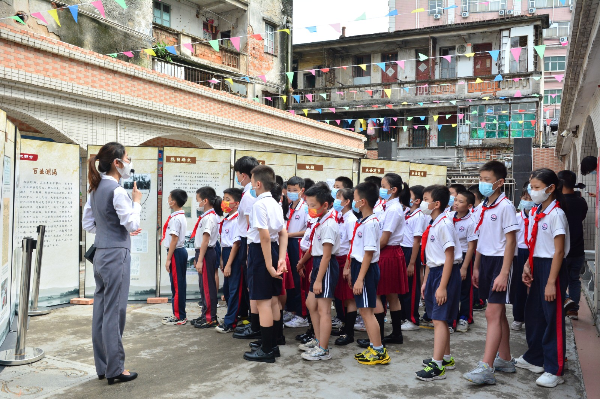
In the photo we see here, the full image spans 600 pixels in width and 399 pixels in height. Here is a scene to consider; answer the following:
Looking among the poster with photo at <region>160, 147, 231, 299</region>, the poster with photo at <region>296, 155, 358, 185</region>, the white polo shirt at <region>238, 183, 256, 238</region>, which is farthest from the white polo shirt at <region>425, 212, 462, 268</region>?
the poster with photo at <region>296, 155, 358, 185</region>

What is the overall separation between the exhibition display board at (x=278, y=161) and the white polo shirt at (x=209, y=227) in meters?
2.55

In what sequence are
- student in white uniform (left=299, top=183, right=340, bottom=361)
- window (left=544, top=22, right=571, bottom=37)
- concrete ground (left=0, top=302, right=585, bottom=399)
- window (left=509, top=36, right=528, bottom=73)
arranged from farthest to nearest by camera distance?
window (left=544, top=22, right=571, bottom=37) < window (left=509, top=36, right=528, bottom=73) < student in white uniform (left=299, top=183, right=340, bottom=361) < concrete ground (left=0, top=302, right=585, bottom=399)

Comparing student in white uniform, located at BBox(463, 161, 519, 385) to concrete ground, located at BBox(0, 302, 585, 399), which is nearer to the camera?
concrete ground, located at BBox(0, 302, 585, 399)

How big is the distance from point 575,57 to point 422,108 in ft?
62.1

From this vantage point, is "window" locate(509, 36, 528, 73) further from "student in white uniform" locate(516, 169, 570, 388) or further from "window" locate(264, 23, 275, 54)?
"student in white uniform" locate(516, 169, 570, 388)

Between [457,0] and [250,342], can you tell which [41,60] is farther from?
[457,0]

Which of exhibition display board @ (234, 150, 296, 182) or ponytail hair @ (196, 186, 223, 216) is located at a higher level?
exhibition display board @ (234, 150, 296, 182)

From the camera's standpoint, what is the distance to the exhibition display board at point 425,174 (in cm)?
1082

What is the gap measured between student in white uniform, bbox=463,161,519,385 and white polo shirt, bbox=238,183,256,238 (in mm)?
2190

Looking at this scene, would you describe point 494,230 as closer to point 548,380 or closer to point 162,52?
point 548,380

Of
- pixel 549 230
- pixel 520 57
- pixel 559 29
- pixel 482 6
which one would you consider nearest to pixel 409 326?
pixel 549 230

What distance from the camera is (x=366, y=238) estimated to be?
4.35m

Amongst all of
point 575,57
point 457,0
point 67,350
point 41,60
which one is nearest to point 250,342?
point 67,350

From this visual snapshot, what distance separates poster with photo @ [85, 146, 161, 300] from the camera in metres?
7.09
